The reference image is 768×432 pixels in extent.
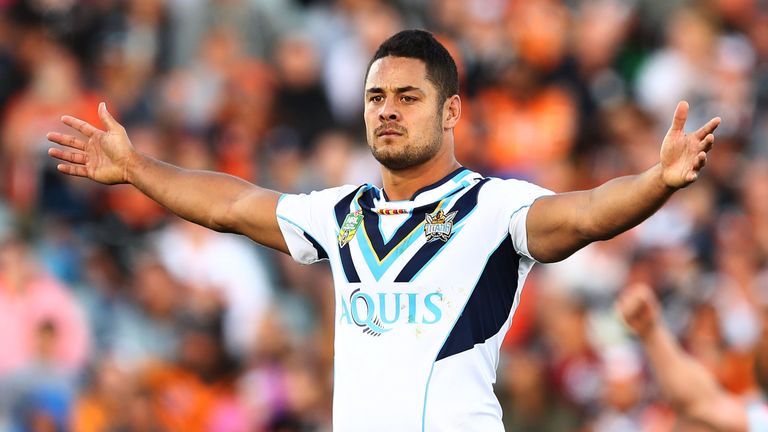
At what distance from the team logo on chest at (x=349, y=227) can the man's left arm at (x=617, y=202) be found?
709mm

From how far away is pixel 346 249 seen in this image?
227 inches

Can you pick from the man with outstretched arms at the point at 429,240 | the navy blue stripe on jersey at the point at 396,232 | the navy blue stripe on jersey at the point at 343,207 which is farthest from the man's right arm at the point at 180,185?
the navy blue stripe on jersey at the point at 396,232

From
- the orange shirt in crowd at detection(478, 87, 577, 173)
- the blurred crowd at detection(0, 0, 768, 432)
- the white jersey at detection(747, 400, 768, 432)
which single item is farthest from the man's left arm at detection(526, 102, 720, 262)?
the orange shirt in crowd at detection(478, 87, 577, 173)

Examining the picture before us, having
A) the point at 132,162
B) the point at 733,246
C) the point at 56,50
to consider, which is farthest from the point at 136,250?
the point at 132,162

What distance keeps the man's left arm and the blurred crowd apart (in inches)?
148

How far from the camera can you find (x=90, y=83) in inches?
529

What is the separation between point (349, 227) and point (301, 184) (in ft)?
22.7

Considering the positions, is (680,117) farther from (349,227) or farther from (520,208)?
(349,227)

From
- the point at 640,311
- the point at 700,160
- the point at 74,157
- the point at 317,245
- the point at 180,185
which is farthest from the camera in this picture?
the point at 640,311

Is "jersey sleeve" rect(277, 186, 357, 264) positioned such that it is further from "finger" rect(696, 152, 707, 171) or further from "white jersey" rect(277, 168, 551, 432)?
"finger" rect(696, 152, 707, 171)

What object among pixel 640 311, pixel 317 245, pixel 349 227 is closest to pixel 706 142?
pixel 349 227

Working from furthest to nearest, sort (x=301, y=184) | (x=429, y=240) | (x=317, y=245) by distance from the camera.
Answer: (x=301, y=184), (x=317, y=245), (x=429, y=240)

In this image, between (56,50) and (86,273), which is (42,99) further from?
(86,273)

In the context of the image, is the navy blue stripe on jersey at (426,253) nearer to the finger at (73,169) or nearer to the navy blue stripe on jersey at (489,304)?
the navy blue stripe on jersey at (489,304)
